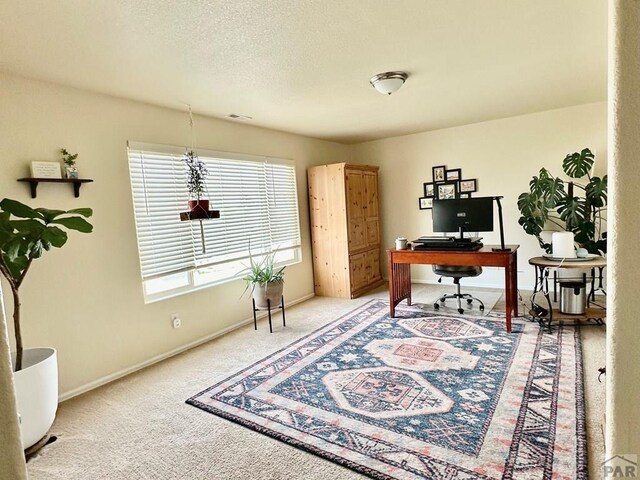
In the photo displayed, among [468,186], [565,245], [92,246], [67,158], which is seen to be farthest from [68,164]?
[468,186]

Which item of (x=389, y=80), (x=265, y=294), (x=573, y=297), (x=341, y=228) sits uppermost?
(x=389, y=80)

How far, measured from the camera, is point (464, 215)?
386 centimetres

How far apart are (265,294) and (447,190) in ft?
10.5

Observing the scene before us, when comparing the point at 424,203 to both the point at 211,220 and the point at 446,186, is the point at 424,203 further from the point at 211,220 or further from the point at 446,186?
the point at 211,220

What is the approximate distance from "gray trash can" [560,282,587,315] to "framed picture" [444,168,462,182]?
2.31 metres

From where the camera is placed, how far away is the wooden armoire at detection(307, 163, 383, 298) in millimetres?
4973

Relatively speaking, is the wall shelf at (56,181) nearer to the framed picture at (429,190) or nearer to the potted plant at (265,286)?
the potted plant at (265,286)

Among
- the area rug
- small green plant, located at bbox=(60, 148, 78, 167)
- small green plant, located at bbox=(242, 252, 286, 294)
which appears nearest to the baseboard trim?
small green plant, located at bbox=(242, 252, 286, 294)

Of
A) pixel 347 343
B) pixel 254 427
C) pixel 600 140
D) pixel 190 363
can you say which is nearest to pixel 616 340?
pixel 254 427

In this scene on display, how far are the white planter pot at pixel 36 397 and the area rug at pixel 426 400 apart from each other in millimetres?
835

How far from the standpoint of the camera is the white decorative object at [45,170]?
2506 millimetres

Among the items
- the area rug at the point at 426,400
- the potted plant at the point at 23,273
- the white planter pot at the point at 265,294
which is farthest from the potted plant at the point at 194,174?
the area rug at the point at 426,400

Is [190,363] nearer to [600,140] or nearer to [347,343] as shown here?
[347,343]

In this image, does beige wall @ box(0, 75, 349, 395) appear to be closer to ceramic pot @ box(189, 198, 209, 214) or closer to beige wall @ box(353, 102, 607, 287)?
ceramic pot @ box(189, 198, 209, 214)
